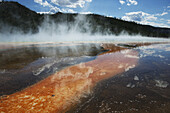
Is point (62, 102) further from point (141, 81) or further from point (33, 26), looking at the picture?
point (33, 26)

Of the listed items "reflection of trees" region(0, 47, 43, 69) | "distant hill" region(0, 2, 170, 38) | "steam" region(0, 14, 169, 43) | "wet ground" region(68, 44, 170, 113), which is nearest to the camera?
"wet ground" region(68, 44, 170, 113)

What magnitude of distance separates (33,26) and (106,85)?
1800 inches

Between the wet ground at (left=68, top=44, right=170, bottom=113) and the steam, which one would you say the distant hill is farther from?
the wet ground at (left=68, top=44, right=170, bottom=113)

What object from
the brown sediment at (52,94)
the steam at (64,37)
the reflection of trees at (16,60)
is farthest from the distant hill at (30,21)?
the brown sediment at (52,94)

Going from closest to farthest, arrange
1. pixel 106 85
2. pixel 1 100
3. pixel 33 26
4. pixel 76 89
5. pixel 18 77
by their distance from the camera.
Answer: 1. pixel 1 100
2. pixel 76 89
3. pixel 106 85
4. pixel 18 77
5. pixel 33 26

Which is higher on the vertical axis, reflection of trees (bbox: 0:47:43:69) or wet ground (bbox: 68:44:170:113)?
reflection of trees (bbox: 0:47:43:69)

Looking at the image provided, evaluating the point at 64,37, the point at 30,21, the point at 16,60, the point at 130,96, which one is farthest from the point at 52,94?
the point at 30,21

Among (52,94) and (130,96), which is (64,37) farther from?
(130,96)

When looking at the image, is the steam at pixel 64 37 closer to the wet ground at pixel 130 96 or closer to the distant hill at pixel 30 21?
the distant hill at pixel 30 21

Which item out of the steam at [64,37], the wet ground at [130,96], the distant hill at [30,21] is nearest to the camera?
the wet ground at [130,96]

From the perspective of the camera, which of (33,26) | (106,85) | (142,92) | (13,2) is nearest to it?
(142,92)

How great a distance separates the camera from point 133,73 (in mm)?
3744

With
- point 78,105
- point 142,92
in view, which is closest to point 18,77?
point 78,105

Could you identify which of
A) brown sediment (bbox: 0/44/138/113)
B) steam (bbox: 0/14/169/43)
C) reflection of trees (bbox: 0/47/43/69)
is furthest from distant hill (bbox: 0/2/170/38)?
brown sediment (bbox: 0/44/138/113)
